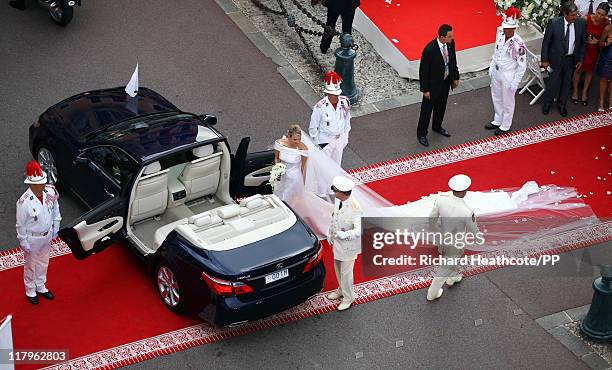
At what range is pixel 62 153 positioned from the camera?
12.8 metres

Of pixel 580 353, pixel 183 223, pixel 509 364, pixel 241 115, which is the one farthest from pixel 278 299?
pixel 241 115

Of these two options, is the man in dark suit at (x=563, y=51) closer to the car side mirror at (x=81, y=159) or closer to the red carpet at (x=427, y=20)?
the red carpet at (x=427, y=20)

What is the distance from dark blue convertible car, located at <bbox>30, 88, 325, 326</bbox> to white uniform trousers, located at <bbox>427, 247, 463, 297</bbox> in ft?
4.53

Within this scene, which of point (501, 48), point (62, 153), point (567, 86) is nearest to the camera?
point (62, 153)

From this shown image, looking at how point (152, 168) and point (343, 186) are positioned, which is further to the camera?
point (152, 168)

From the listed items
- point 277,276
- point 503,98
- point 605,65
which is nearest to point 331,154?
point 277,276

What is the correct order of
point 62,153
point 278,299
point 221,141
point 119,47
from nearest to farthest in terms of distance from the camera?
point 278,299, point 221,141, point 62,153, point 119,47

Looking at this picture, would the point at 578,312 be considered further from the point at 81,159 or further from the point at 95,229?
the point at 81,159

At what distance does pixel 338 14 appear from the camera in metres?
16.6

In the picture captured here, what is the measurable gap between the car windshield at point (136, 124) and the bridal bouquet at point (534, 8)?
18.6ft

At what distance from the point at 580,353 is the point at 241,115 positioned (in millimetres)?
6291

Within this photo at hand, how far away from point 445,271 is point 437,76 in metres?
3.70

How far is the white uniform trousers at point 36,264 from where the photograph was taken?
11172mm

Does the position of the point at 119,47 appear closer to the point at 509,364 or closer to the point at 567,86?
the point at 567,86
